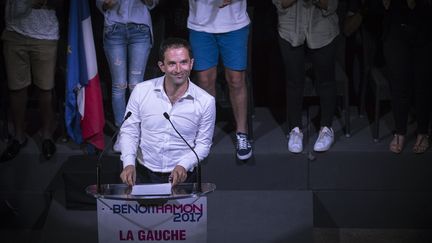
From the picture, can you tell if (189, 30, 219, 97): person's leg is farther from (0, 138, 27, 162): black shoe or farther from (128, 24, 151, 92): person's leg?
(0, 138, 27, 162): black shoe

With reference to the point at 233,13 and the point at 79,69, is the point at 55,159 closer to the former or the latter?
the point at 79,69

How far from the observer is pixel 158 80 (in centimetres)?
403

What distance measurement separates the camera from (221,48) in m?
5.21

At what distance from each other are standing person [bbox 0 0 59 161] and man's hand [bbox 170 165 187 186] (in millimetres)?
1934

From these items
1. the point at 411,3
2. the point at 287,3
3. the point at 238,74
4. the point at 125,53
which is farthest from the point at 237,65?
the point at 411,3

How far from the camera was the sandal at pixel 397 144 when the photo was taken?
5.34m

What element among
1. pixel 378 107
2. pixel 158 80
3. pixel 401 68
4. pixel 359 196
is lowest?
pixel 359 196

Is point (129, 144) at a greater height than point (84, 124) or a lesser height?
greater

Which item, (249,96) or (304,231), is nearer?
(304,231)

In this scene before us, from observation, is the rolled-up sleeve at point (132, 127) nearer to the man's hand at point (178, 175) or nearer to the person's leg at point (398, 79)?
the man's hand at point (178, 175)

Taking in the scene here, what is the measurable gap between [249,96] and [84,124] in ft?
3.80

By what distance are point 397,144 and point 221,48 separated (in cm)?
129

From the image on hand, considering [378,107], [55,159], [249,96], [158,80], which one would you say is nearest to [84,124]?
[55,159]

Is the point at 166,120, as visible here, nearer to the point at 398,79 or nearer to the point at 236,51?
the point at 236,51
